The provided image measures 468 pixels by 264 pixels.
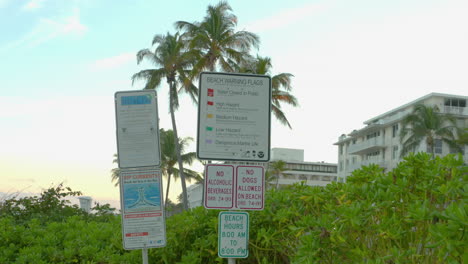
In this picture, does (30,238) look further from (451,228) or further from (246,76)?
(451,228)

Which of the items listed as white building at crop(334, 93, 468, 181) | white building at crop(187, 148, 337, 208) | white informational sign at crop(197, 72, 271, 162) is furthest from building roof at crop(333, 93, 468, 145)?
white informational sign at crop(197, 72, 271, 162)

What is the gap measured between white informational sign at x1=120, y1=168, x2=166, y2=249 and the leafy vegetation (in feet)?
1.24

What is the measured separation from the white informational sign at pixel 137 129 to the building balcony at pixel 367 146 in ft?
188

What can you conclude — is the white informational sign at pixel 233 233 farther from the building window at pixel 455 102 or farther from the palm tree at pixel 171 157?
the building window at pixel 455 102

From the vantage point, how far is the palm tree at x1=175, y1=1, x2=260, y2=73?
34.5 m

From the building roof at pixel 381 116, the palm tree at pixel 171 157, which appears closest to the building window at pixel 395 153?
the building roof at pixel 381 116

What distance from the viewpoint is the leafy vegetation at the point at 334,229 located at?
312 cm

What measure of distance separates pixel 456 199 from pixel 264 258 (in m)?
1.74

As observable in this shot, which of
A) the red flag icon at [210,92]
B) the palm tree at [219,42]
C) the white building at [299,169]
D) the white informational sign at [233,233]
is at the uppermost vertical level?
the palm tree at [219,42]

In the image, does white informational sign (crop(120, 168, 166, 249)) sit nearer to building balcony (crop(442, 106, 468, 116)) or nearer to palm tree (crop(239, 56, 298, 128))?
palm tree (crop(239, 56, 298, 128))

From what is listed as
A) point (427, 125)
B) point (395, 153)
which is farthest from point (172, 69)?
point (395, 153)

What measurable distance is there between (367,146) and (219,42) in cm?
3176

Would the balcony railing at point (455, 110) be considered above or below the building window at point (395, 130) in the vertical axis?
above

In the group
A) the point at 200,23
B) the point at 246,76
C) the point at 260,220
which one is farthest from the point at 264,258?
the point at 200,23
